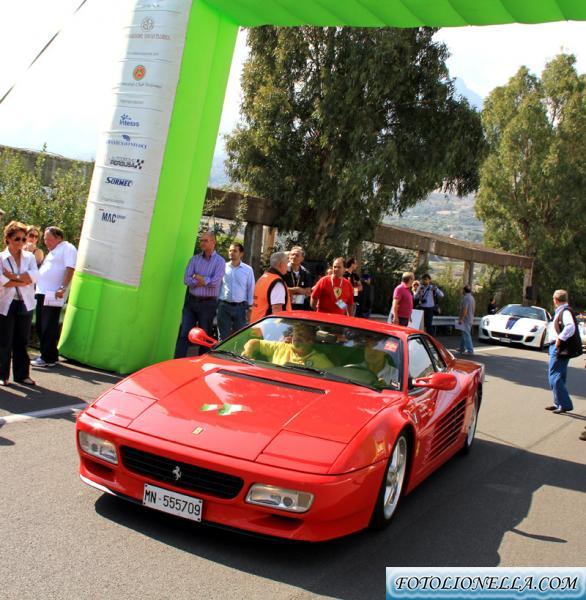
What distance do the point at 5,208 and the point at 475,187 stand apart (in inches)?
514

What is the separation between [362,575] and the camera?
408 cm

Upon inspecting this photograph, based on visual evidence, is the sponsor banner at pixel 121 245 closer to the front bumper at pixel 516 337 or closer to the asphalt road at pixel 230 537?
the asphalt road at pixel 230 537

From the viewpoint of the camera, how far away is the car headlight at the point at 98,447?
4.35 m

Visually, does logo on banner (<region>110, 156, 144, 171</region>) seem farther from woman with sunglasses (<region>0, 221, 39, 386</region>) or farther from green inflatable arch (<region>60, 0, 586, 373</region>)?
woman with sunglasses (<region>0, 221, 39, 386</region>)

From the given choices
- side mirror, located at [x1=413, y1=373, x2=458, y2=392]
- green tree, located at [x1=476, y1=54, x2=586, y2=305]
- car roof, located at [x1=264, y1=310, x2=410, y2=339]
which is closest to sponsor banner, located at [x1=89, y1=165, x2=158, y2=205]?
car roof, located at [x1=264, y1=310, x2=410, y2=339]

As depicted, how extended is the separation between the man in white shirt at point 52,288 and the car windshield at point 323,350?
3.77 meters

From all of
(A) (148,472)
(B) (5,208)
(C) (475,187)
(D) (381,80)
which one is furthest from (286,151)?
(A) (148,472)

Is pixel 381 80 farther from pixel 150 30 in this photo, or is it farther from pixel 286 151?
pixel 150 30

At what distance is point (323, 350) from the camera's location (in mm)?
5805

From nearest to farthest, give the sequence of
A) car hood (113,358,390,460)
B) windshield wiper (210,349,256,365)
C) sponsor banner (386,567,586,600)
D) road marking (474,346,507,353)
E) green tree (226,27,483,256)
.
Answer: sponsor banner (386,567,586,600) → car hood (113,358,390,460) → windshield wiper (210,349,256,365) → green tree (226,27,483,256) → road marking (474,346,507,353)

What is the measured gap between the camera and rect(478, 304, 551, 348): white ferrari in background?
2256cm

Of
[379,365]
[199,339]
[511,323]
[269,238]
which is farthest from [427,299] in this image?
[379,365]

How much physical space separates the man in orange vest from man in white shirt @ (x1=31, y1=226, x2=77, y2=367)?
7.56 ft

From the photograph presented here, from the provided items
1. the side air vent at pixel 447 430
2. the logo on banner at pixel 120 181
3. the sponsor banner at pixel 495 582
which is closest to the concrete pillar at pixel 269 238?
the logo on banner at pixel 120 181
